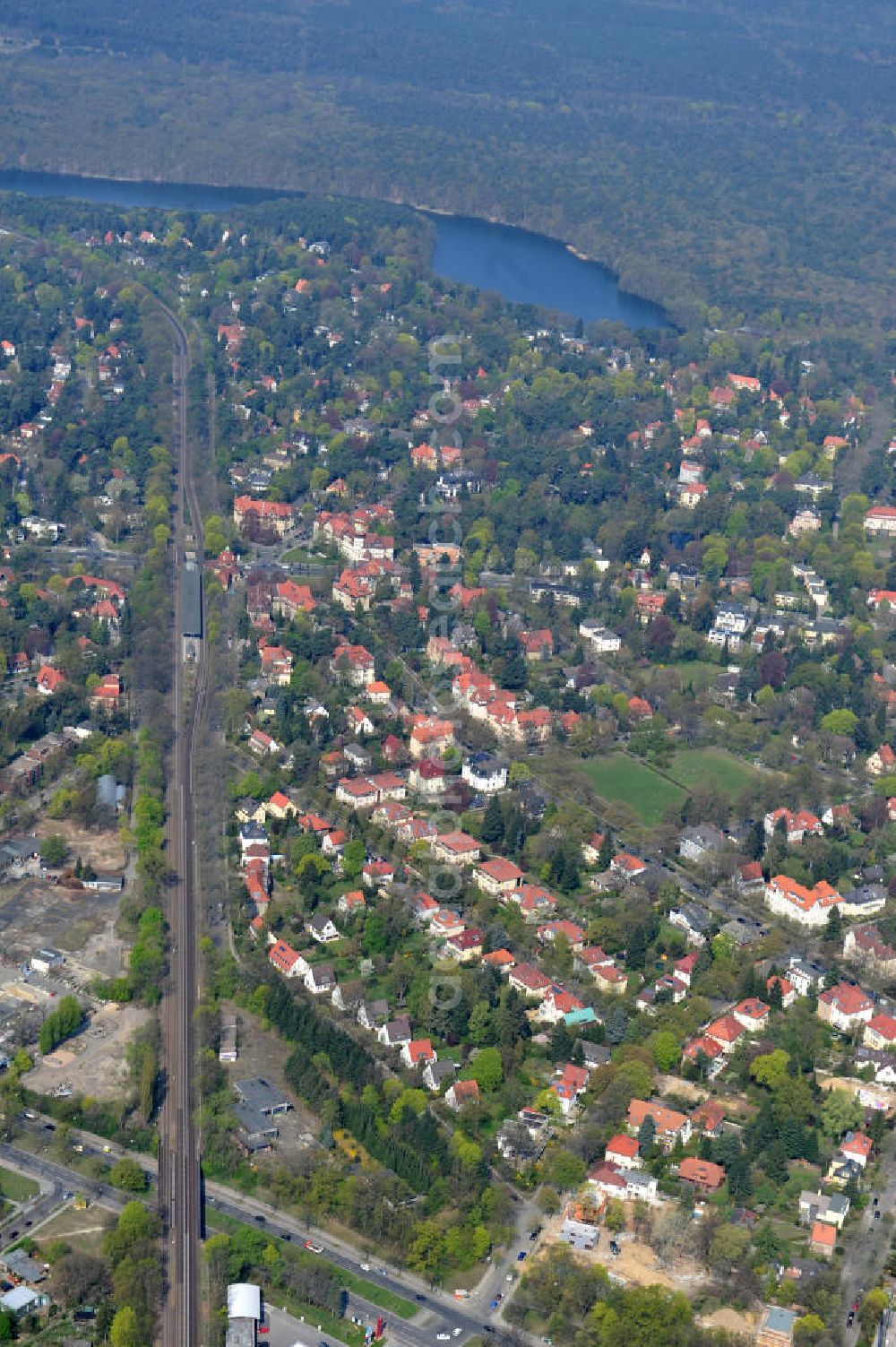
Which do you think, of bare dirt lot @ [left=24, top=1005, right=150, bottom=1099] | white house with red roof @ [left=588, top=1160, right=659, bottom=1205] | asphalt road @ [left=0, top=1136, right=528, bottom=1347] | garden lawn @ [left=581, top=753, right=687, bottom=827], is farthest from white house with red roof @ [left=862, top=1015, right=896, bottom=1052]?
bare dirt lot @ [left=24, top=1005, right=150, bottom=1099]

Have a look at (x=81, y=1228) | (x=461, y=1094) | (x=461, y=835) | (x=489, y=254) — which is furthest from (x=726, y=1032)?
(x=489, y=254)

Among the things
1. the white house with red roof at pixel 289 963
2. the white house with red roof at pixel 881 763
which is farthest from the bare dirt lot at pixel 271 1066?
the white house with red roof at pixel 881 763

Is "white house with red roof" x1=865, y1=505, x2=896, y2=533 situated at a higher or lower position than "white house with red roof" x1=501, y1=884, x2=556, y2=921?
lower

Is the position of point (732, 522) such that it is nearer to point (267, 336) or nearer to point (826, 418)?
point (826, 418)

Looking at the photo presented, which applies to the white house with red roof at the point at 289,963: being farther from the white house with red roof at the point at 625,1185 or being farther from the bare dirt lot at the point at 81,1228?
the white house with red roof at the point at 625,1185

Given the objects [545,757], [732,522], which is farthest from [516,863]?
[732,522]

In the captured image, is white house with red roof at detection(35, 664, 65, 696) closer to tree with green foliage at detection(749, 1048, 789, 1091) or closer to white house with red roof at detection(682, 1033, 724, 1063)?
white house with red roof at detection(682, 1033, 724, 1063)

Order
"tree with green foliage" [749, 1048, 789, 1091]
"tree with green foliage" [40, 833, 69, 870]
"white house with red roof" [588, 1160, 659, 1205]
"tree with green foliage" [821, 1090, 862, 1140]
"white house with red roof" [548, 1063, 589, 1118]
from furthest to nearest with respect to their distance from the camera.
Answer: "tree with green foliage" [40, 833, 69, 870], "tree with green foliage" [749, 1048, 789, 1091], "white house with red roof" [548, 1063, 589, 1118], "tree with green foliage" [821, 1090, 862, 1140], "white house with red roof" [588, 1160, 659, 1205]

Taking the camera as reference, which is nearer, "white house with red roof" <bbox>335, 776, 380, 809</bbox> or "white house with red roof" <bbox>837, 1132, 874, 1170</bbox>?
"white house with red roof" <bbox>837, 1132, 874, 1170</bbox>
